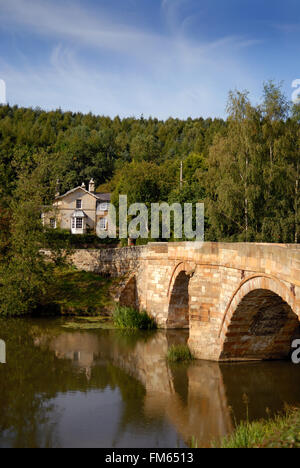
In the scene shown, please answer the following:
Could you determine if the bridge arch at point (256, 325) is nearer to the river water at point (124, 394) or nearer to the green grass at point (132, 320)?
the river water at point (124, 394)

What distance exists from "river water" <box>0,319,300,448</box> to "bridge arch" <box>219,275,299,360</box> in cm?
52

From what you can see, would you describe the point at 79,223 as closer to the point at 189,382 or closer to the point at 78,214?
the point at 78,214

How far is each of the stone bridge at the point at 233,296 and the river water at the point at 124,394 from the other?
2.24ft

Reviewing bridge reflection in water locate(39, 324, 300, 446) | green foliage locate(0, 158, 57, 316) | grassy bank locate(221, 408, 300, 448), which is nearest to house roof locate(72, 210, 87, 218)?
green foliage locate(0, 158, 57, 316)

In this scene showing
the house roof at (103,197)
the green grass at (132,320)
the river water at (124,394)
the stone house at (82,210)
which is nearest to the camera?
the river water at (124,394)

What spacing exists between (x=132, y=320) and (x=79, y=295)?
5.68 meters

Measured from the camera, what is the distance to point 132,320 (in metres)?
23.2

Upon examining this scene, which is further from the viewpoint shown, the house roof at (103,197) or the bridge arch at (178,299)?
the house roof at (103,197)

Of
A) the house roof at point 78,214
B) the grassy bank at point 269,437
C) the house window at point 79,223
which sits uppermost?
the house roof at point 78,214

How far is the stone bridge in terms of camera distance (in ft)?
40.0

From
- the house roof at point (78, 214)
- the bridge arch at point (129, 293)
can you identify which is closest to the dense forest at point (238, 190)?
the bridge arch at point (129, 293)

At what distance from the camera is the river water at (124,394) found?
11008 mm

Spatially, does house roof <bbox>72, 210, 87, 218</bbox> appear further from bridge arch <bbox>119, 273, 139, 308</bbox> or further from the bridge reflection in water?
the bridge reflection in water
